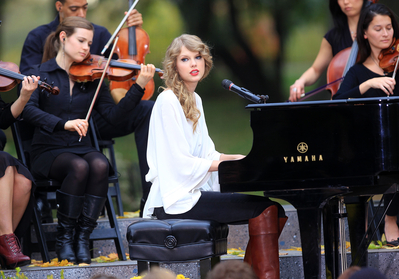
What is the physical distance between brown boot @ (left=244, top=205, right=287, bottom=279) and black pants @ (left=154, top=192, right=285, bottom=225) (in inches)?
1.3

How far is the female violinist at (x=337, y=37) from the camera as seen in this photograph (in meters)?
3.65

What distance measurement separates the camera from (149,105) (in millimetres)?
3594

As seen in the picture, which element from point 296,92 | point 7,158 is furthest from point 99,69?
point 296,92

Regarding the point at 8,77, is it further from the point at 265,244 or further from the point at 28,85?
the point at 265,244

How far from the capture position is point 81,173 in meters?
2.98

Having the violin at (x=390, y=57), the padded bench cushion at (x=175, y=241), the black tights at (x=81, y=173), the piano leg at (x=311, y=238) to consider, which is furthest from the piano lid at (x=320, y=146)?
the black tights at (x=81, y=173)

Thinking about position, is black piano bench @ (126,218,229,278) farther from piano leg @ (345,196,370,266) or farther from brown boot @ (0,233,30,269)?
brown boot @ (0,233,30,269)

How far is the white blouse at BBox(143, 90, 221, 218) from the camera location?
243cm

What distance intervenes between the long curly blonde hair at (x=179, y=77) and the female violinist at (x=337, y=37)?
1210 millimetres

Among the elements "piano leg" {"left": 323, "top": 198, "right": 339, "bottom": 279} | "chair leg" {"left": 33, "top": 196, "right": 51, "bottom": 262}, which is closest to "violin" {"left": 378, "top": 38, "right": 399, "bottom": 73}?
"piano leg" {"left": 323, "top": 198, "right": 339, "bottom": 279}

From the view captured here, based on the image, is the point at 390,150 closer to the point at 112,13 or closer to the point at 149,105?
the point at 149,105

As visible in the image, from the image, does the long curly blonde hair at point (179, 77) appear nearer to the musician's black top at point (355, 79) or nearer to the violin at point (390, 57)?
the musician's black top at point (355, 79)

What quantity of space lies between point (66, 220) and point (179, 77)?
3.46 ft

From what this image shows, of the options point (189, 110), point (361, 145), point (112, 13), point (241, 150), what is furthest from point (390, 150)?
point (112, 13)
